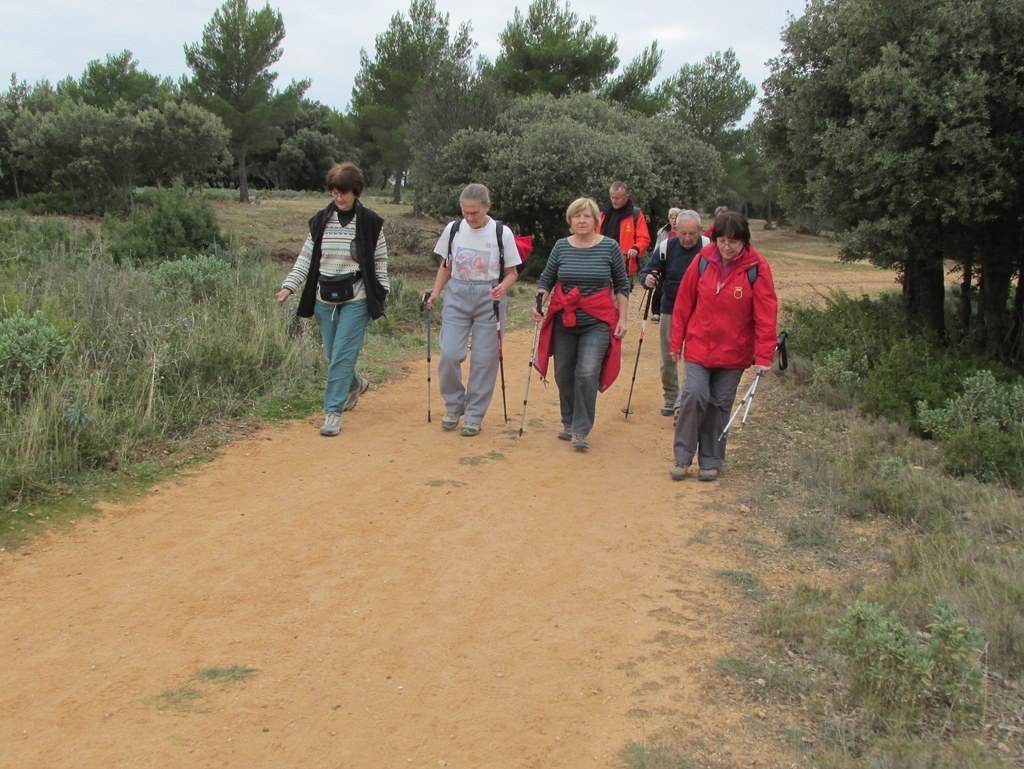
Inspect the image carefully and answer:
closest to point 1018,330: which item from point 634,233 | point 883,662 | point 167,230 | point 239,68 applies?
point 634,233

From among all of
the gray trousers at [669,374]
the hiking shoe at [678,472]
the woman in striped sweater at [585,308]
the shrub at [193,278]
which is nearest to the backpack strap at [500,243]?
the woman in striped sweater at [585,308]

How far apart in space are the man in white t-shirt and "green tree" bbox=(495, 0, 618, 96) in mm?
26628

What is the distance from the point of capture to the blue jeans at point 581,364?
718 cm

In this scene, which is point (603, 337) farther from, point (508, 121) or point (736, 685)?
point (508, 121)

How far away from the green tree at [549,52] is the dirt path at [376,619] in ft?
92.1

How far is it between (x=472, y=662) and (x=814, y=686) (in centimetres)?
144

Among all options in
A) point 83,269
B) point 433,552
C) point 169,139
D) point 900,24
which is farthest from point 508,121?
point 433,552

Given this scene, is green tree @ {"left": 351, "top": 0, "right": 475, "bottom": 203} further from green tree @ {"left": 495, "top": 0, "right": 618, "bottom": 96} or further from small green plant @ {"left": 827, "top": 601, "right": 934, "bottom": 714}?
small green plant @ {"left": 827, "top": 601, "right": 934, "bottom": 714}

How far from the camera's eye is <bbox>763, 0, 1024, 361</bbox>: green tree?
969 cm

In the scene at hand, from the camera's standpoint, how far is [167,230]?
1463cm

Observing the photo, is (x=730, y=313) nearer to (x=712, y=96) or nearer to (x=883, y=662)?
(x=883, y=662)

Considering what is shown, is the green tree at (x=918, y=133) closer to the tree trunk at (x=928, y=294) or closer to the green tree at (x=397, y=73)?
the tree trunk at (x=928, y=294)

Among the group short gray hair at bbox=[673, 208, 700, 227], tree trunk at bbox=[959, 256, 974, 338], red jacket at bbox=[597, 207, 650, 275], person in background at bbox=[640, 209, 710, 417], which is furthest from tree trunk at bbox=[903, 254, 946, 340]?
short gray hair at bbox=[673, 208, 700, 227]

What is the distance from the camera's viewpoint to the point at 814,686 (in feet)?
12.6
